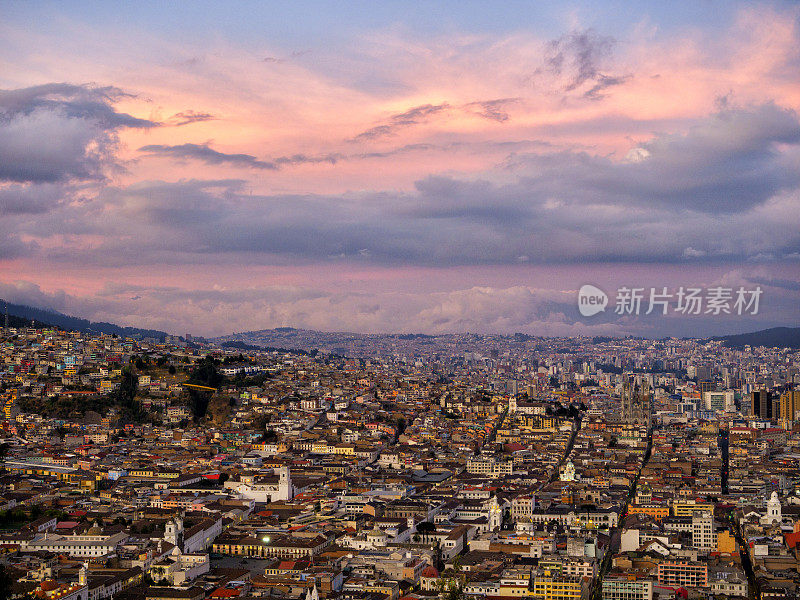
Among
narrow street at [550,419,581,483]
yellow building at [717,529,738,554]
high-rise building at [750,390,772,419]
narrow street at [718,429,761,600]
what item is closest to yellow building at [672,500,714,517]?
narrow street at [718,429,761,600]

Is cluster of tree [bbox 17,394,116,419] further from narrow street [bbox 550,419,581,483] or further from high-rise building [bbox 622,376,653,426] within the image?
high-rise building [bbox 622,376,653,426]

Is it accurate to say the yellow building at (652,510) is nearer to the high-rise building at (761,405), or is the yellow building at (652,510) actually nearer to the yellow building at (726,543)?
the yellow building at (726,543)

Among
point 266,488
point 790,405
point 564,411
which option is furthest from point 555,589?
point 790,405

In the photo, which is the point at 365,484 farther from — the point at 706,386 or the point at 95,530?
the point at 706,386

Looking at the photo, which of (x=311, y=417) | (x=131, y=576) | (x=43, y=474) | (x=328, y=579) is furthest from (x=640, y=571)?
(x=311, y=417)

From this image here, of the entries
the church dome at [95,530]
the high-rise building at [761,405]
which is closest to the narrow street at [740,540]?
the church dome at [95,530]
